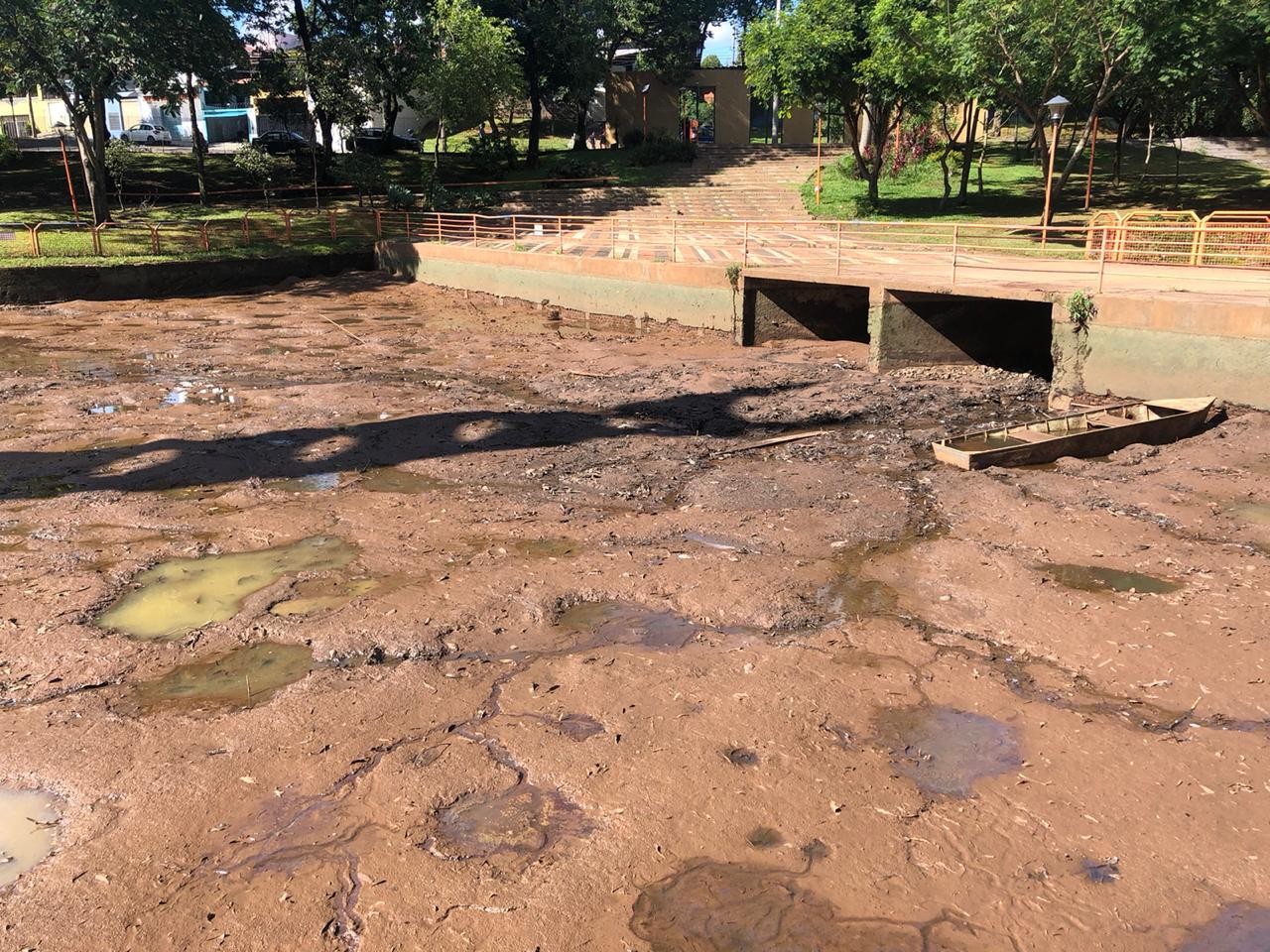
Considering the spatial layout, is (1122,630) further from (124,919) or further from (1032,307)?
(1032,307)

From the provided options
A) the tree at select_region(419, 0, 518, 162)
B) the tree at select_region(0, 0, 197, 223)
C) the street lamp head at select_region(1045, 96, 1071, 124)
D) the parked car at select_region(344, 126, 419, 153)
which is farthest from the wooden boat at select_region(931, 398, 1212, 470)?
the parked car at select_region(344, 126, 419, 153)

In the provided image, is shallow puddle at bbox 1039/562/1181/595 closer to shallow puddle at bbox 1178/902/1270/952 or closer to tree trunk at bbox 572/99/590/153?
shallow puddle at bbox 1178/902/1270/952

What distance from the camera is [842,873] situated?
177 inches

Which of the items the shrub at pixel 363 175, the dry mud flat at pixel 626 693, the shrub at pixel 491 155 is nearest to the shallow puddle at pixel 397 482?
the dry mud flat at pixel 626 693

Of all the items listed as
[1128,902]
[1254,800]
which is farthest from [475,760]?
[1254,800]

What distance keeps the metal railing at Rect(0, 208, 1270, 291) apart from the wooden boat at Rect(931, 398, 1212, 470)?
8.80 ft

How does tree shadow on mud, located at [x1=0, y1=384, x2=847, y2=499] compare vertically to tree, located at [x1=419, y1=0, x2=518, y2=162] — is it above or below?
below

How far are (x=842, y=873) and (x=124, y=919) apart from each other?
3184mm

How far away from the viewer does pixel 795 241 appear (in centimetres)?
2462

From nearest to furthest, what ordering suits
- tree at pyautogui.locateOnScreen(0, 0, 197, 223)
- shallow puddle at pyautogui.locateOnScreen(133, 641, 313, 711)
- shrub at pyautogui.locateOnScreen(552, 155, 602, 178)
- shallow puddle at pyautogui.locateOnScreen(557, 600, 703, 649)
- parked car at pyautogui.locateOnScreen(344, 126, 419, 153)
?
1. shallow puddle at pyautogui.locateOnScreen(133, 641, 313, 711)
2. shallow puddle at pyautogui.locateOnScreen(557, 600, 703, 649)
3. tree at pyautogui.locateOnScreen(0, 0, 197, 223)
4. shrub at pyautogui.locateOnScreen(552, 155, 602, 178)
5. parked car at pyautogui.locateOnScreen(344, 126, 419, 153)

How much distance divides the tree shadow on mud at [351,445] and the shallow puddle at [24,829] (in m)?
5.38

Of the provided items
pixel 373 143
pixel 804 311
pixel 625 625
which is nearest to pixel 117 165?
pixel 373 143

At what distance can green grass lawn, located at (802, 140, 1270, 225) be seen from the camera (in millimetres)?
28578

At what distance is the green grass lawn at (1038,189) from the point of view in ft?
93.8
